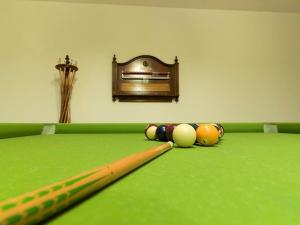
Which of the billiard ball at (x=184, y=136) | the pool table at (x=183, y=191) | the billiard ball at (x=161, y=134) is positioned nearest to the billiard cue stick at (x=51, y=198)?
the pool table at (x=183, y=191)

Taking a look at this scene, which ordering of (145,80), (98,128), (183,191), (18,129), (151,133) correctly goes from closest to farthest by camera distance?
1. (183,191)
2. (151,133)
3. (18,129)
4. (98,128)
5. (145,80)

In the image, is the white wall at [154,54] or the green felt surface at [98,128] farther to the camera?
the white wall at [154,54]

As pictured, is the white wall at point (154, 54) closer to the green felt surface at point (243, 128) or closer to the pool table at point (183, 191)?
the green felt surface at point (243, 128)

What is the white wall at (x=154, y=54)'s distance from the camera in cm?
378

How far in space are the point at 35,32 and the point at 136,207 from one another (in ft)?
13.7

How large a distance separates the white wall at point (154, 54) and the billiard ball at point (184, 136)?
2576 mm

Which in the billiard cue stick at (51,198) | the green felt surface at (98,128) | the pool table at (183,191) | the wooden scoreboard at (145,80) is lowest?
the pool table at (183,191)

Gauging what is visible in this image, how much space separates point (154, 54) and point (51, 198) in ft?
12.5

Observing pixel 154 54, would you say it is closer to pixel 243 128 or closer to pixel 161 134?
pixel 243 128

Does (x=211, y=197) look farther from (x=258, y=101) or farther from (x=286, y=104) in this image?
(x=286, y=104)

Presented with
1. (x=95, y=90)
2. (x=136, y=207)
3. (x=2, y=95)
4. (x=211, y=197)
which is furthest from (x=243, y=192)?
(x=2, y=95)

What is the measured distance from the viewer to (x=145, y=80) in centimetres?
389

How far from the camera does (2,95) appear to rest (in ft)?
12.2

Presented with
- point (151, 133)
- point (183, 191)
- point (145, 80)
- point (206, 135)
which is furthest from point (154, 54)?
point (183, 191)
